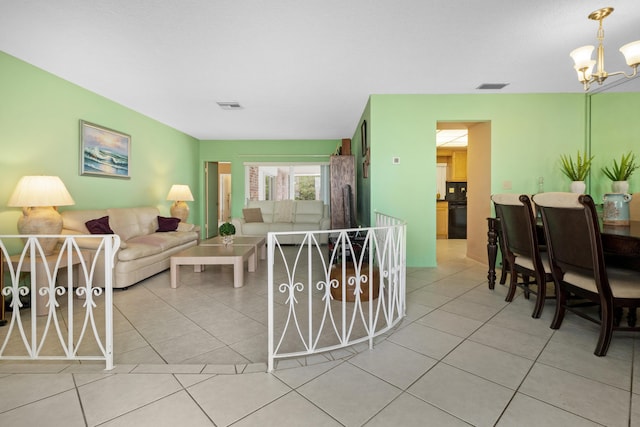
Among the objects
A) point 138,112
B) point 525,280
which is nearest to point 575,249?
point 525,280

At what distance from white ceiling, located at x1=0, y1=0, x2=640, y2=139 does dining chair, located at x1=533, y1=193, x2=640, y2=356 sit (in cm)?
151

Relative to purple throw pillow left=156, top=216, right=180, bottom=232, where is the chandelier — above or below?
above

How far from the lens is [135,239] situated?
3904mm

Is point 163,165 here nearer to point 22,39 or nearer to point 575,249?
point 22,39

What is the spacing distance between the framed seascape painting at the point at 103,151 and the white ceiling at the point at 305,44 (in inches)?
21.4

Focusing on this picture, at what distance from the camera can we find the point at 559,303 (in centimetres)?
211

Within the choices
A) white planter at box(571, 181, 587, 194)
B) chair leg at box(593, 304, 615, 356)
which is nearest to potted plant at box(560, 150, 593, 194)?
white planter at box(571, 181, 587, 194)

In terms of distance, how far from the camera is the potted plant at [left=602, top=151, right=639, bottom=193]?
2.90 meters

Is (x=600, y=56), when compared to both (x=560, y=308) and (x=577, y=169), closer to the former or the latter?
(x=560, y=308)

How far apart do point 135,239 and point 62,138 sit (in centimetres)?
144

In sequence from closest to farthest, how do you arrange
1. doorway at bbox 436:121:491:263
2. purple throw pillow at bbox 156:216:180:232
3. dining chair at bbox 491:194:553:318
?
dining chair at bbox 491:194:553:318 < doorway at bbox 436:121:491:263 < purple throw pillow at bbox 156:216:180:232

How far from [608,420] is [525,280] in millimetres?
1621

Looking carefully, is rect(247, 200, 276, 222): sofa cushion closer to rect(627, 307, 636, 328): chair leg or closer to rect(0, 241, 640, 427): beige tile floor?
rect(0, 241, 640, 427): beige tile floor

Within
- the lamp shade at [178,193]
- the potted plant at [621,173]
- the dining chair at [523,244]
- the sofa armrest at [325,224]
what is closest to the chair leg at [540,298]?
the dining chair at [523,244]
